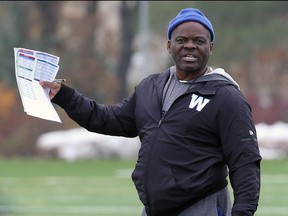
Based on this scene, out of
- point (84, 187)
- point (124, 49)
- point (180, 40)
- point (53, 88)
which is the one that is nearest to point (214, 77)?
point (180, 40)

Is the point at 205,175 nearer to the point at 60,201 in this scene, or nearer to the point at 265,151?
the point at 60,201

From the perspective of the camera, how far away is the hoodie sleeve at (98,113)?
201 inches

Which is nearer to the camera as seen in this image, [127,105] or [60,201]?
[127,105]

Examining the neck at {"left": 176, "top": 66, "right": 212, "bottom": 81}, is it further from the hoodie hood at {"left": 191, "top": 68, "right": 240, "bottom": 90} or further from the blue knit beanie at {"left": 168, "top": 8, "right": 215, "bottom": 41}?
the blue knit beanie at {"left": 168, "top": 8, "right": 215, "bottom": 41}

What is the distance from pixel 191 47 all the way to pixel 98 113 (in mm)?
764

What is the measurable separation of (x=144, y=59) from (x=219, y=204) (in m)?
14.9

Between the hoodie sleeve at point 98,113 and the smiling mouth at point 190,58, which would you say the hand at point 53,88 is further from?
the smiling mouth at point 190,58

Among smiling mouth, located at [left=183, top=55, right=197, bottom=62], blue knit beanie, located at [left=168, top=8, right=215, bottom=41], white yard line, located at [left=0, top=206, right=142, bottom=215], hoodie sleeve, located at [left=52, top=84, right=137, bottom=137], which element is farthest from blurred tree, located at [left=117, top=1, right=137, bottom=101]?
smiling mouth, located at [left=183, top=55, right=197, bottom=62]

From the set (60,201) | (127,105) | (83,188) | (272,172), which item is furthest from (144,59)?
(127,105)

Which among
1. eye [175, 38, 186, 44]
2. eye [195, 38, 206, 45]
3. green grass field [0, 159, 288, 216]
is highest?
eye [195, 38, 206, 45]

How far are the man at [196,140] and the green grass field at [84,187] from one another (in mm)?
4849

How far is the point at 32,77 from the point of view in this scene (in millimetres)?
4980

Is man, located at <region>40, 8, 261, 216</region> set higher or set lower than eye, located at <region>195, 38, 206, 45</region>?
lower

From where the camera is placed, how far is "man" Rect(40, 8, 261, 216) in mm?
4566
